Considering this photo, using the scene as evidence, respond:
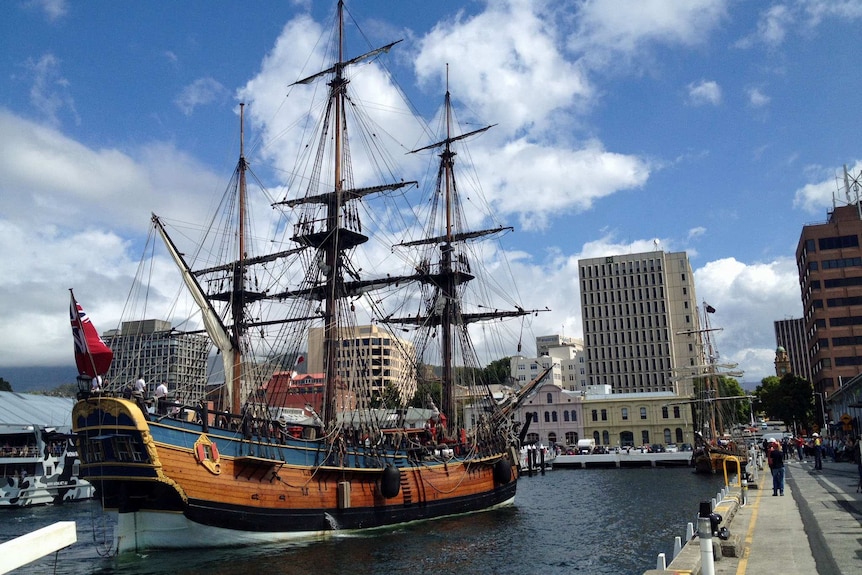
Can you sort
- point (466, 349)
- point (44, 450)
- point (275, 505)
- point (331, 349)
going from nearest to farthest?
point (275, 505) < point (331, 349) < point (466, 349) < point (44, 450)

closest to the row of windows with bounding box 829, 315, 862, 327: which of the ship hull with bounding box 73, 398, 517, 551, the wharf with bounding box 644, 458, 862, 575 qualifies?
the wharf with bounding box 644, 458, 862, 575

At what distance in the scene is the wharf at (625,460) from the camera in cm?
7244

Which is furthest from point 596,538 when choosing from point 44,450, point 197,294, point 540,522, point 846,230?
point 846,230

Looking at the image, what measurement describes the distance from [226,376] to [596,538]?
18772mm

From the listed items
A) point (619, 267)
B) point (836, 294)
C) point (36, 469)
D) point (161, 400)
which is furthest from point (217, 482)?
point (619, 267)

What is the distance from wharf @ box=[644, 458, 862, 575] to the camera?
1161 centimetres

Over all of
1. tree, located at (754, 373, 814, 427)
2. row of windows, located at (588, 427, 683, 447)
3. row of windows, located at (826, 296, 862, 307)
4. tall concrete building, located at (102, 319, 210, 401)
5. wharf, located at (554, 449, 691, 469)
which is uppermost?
row of windows, located at (826, 296, 862, 307)

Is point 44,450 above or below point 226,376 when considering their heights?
below

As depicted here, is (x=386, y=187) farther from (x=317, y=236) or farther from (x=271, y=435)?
(x=271, y=435)

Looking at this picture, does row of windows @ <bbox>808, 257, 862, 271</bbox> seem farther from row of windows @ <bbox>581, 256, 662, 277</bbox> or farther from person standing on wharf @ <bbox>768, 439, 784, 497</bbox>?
person standing on wharf @ <bbox>768, 439, 784, 497</bbox>

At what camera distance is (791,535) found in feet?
48.5

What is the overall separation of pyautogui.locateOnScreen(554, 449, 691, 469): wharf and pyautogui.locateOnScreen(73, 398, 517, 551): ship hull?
49983 mm

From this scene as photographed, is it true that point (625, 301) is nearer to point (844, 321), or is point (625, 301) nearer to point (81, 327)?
point (844, 321)

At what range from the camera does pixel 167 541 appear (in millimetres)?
22922
